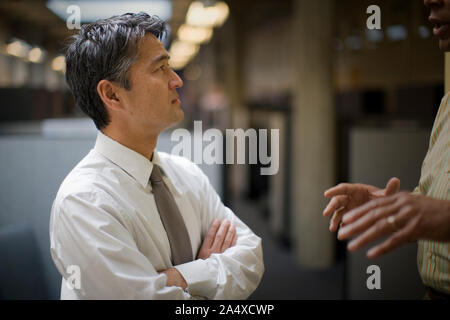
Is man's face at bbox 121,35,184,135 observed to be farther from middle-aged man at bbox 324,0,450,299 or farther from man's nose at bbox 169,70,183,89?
middle-aged man at bbox 324,0,450,299

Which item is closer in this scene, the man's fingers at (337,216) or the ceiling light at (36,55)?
the man's fingers at (337,216)

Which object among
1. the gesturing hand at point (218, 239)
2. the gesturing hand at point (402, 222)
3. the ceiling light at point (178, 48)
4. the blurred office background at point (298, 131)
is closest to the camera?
the gesturing hand at point (402, 222)

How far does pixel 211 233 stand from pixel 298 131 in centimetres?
251

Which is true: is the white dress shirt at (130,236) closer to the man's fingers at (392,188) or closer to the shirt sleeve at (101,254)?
the shirt sleeve at (101,254)

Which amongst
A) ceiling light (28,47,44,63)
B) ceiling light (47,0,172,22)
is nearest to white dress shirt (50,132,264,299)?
ceiling light (47,0,172,22)

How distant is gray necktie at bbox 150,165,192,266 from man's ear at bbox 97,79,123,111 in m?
0.20

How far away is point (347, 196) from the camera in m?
0.95

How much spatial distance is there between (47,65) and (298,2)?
2.57 meters

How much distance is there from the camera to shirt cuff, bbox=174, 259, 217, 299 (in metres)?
0.92

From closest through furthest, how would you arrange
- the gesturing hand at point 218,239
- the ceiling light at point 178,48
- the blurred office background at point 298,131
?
the gesturing hand at point 218,239, the blurred office background at point 298,131, the ceiling light at point 178,48

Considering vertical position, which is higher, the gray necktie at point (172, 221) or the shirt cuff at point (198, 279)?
the gray necktie at point (172, 221)

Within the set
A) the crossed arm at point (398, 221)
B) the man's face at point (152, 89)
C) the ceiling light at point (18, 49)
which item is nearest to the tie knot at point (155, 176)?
the man's face at point (152, 89)

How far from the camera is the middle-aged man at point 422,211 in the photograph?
0.69m

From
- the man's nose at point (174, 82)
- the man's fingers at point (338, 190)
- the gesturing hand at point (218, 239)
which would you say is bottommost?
the gesturing hand at point (218, 239)
